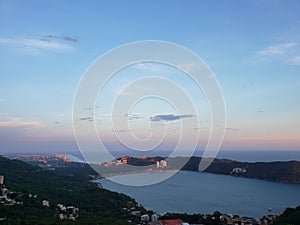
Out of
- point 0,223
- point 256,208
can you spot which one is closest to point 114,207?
point 0,223

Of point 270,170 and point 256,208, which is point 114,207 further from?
point 270,170

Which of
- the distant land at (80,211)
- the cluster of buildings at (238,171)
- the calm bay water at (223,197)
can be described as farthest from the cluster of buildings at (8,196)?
the cluster of buildings at (238,171)

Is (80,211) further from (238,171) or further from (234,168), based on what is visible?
(234,168)

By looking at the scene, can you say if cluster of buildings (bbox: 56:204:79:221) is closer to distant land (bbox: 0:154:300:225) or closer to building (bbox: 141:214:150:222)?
distant land (bbox: 0:154:300:225)

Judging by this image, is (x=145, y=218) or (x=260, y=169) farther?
(x=260, y=169)

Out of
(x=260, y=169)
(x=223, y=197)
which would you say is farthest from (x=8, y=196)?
(x=260, y=169)

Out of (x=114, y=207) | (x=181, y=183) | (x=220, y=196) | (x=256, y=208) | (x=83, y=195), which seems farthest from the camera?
(x=181, y=183)

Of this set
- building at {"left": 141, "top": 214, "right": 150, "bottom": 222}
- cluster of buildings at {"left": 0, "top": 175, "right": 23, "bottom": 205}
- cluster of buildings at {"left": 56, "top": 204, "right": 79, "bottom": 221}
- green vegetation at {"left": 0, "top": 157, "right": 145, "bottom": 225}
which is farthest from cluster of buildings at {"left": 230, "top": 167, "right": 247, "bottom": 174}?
cluster of buildings at {"left": 0, "top": 175, "right": 23, "bottom": 205}
